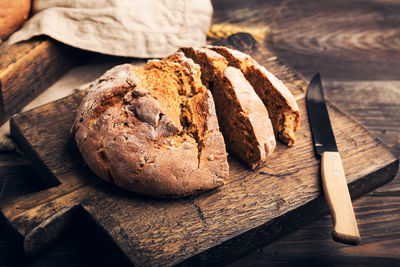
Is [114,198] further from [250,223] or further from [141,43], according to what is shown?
[141,43]

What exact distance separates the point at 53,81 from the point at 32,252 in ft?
4.42

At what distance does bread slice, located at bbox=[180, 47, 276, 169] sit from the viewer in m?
1.95

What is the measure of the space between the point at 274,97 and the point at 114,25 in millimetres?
1297

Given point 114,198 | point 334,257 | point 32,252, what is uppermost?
point 114,198

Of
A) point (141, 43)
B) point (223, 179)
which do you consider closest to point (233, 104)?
point (223, 179)

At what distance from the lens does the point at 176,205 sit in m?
1.81

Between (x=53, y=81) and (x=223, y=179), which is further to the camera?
(x=53, y=81)

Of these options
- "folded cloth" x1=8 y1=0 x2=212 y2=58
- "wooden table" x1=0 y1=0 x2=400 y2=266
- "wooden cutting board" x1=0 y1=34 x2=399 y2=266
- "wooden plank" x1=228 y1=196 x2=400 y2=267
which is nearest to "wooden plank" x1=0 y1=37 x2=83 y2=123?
"folded cloth" x1=8 y1=0 x2=212 y2=58

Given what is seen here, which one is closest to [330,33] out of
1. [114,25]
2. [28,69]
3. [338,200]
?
[114,25]

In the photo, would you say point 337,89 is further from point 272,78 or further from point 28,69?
point 28,69

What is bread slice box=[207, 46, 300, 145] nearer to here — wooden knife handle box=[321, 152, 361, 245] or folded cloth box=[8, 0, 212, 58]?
wooden knife handle box=[321, 152, 361, 245]

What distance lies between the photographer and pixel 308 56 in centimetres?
333

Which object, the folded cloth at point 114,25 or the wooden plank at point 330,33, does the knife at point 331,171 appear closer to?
the wooden plank at point 330,33

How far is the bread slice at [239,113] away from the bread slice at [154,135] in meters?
0.15
